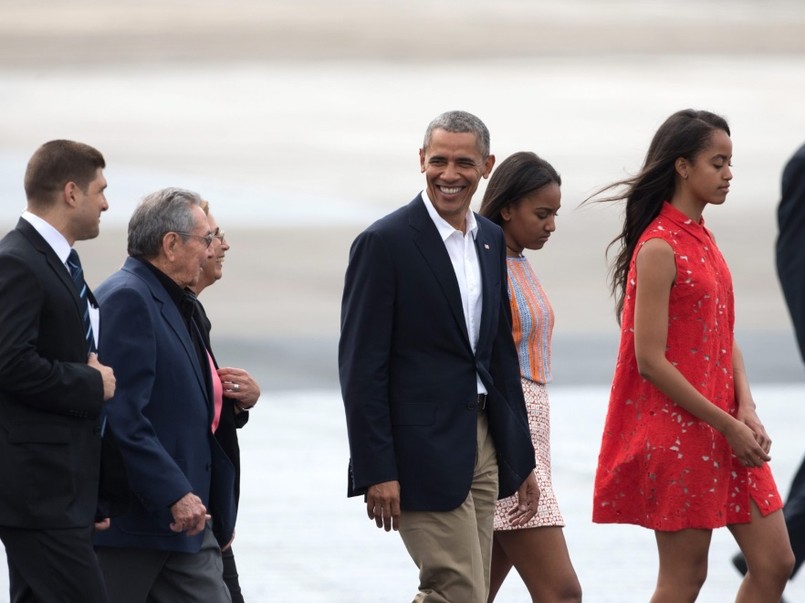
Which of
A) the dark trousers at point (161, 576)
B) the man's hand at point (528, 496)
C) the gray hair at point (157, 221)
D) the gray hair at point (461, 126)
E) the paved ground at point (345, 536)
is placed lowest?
the paved ground at point (345, 536)

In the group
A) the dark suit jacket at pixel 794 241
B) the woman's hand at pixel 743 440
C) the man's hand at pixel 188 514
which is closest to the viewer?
the man's hand at pixel 188 514

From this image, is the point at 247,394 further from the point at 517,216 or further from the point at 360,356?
the point at 517,216

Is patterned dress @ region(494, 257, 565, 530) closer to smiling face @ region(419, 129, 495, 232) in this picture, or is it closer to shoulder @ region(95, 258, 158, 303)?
smiling face @ region(419, 129, 495, 232)

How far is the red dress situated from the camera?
13.4ft

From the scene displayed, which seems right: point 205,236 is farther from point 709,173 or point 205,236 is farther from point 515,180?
point 709,173

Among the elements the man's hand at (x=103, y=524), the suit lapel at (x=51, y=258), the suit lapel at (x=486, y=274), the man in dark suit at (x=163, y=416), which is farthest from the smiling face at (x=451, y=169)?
the man's hand at (x=103, y=524)

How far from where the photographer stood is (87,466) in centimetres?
356

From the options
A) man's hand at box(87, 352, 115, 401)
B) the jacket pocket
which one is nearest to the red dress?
the jacket pocket

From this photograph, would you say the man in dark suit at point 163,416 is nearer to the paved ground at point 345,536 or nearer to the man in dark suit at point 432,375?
the man in dark suit at point 432,375

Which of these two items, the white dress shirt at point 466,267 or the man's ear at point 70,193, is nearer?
the man's ear at point 70,193

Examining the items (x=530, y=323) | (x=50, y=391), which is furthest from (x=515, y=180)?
(x=50, y=391)

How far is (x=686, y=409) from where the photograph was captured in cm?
405

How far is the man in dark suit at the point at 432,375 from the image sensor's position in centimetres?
381

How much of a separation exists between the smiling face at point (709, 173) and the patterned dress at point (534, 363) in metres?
0.57
